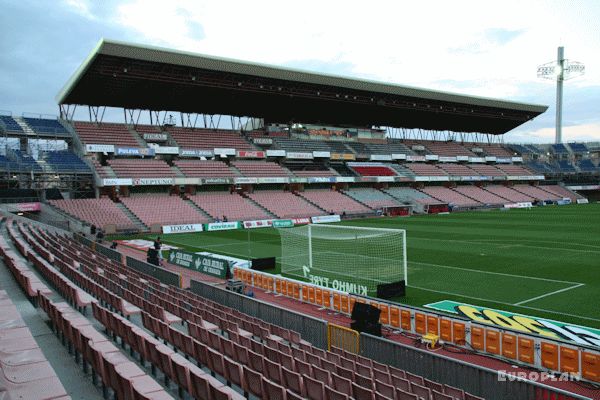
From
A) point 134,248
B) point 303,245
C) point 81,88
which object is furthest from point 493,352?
point 81,88

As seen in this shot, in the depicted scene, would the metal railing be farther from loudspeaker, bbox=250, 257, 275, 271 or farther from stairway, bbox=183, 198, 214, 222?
stairway, bbox=183, 198, 214, 222

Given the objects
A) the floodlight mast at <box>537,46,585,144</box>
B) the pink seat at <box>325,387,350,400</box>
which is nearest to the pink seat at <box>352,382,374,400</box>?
the pink seat at <box>325,387,350,400</box>

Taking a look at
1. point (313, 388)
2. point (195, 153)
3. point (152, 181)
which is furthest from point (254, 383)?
point (195, 153)

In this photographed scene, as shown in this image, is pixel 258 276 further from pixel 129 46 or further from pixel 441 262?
pixel 129 46

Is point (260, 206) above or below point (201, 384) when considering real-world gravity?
below

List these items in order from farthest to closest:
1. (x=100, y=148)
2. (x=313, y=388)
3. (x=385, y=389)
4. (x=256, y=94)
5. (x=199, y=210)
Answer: (x=256, y=94), (x=100, y=148), (x=199, y=210), (x=385, y=389), (x=313, y=388)

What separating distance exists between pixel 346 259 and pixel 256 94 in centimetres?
3387

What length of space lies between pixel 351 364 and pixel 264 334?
268 centimetres

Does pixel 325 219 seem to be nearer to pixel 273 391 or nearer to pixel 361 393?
pixel 361 393

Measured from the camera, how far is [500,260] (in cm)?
2503

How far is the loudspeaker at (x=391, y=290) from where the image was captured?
57.8 ft

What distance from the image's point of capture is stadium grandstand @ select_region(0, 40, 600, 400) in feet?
23.7

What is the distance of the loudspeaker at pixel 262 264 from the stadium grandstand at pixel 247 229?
0.49m

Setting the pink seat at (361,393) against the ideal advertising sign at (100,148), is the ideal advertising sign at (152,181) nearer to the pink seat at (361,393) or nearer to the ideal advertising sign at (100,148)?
the ideal advertising sign at (100,148)
